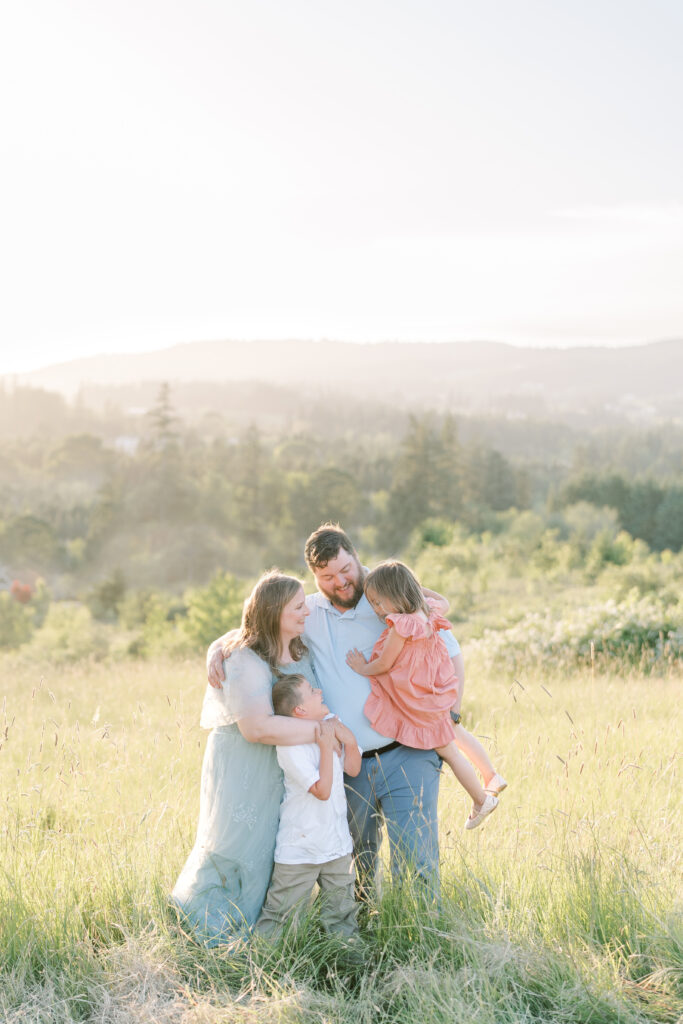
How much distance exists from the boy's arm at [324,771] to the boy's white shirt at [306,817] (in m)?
0.02

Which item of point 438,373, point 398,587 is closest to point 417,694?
point 398,587

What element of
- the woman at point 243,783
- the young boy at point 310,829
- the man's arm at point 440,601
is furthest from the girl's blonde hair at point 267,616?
the man's arm at point 440,601

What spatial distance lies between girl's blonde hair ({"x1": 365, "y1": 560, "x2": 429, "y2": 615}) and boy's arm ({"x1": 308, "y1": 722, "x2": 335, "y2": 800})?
590mm

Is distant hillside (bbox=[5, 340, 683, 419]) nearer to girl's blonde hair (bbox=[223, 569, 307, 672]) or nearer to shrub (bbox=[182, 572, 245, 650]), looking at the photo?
shrub (bbox=[182, 572, 245, 650])

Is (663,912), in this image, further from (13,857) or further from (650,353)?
(650,353)

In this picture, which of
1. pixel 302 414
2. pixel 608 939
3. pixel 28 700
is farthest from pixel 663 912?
pixel 302 414

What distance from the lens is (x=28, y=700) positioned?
9031mm

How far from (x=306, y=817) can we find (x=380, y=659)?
2.12 ft

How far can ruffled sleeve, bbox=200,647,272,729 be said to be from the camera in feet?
9.75

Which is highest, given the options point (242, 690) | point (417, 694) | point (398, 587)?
point (398, 587)

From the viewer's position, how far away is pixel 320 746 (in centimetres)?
303

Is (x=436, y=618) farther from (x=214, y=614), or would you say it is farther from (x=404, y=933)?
(x=214, y=614)

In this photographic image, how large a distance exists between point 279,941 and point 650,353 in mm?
168283

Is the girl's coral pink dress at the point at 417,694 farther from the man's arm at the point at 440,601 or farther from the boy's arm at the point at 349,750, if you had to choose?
the boy's arm at the point at 349,750
